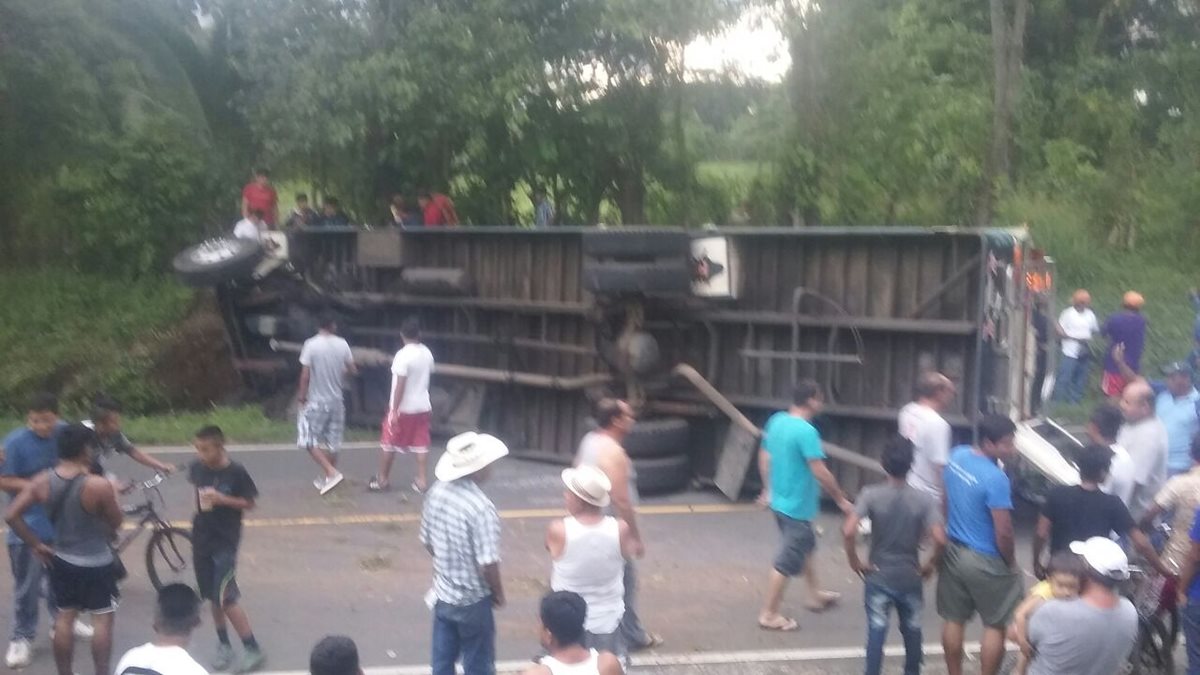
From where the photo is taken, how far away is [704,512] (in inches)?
468

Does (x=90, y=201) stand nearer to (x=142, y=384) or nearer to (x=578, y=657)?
(x=142, y=384)

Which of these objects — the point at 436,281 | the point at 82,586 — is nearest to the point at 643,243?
the point at 436,281

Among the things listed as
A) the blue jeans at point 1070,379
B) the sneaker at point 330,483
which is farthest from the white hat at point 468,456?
the blue jeans at point 1070,379

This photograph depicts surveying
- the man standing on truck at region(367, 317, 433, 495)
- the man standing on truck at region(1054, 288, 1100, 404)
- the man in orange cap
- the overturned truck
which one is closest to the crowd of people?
the overturned truck

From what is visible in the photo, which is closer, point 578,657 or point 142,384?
point 578,657

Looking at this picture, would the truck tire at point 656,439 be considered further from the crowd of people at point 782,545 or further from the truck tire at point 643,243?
the crowd of people at point 782,545

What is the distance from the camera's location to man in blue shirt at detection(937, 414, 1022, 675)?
6.89 metres

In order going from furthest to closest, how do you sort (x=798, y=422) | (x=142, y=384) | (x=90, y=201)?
(x=90, y=201) < (x=142, y=384) < (x=798, y=422)

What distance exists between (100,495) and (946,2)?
24733 mm

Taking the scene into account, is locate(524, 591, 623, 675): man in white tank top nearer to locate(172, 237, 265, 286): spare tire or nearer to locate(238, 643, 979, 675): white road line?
locate(238, 643, 979, 675): white road line

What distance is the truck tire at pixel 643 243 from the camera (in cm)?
1212

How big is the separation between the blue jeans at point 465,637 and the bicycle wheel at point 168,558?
3.24 meters

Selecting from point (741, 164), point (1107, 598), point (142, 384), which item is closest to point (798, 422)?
point (1107, 598)

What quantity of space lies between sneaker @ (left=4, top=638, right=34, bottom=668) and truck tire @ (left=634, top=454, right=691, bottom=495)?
5.89m
